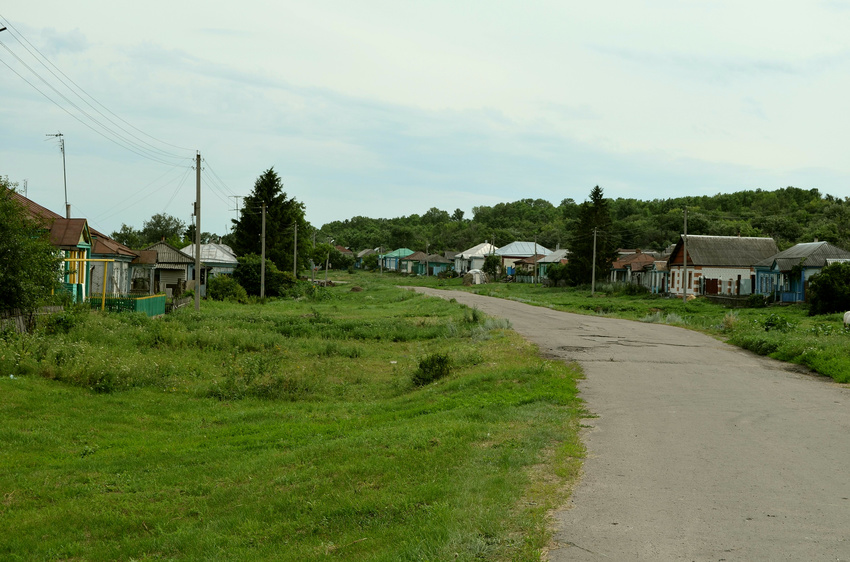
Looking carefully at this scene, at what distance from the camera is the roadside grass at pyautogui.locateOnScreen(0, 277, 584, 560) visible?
21.3 feet

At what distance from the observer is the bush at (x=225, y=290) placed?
45.1 m

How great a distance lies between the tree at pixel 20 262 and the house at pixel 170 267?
26.0m

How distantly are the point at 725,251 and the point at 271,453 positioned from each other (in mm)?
56458

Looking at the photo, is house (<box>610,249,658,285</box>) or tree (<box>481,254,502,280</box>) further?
tree (<box>481,254,502,280</box>)

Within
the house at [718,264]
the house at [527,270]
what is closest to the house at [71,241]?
the house at [718,264]

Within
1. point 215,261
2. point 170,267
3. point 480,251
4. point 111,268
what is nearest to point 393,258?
point 480,251

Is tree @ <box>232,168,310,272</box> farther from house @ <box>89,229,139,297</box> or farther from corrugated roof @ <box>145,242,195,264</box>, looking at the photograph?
house @ <box>89,229,139,297</box>

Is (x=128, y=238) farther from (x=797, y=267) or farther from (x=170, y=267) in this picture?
(x=797, y=267)

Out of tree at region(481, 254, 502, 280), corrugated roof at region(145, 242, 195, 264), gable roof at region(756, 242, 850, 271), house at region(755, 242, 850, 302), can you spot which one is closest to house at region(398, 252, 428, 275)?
tree at region(481, 254, 502, 280)

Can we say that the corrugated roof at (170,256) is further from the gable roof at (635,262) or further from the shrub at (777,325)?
the gable roof at (635,262)

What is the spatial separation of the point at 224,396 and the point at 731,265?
5241cm

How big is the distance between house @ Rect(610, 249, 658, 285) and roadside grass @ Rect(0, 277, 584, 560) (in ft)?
181

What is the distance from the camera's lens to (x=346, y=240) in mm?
187250

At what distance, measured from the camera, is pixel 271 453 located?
10.0 m
